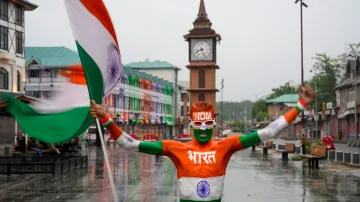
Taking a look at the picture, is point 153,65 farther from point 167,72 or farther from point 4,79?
point 4,79

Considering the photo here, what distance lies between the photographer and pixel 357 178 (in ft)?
61.2

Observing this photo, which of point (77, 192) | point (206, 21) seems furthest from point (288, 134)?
point (77, 192)

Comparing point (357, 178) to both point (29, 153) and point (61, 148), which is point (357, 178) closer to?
point (29, 153)

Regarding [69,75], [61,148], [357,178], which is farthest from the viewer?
[61,148]

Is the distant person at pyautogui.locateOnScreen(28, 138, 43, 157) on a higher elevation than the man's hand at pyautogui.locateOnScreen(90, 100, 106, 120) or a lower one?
lower

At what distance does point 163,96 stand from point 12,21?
59.1 meters

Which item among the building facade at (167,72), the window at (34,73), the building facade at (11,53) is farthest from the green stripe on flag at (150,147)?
the building facade at (167,72)

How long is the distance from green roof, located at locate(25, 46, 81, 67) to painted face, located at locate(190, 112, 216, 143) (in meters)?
45.4

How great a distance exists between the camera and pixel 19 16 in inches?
1817

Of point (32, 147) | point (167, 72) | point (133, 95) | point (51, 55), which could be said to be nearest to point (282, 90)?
point (167, 72)

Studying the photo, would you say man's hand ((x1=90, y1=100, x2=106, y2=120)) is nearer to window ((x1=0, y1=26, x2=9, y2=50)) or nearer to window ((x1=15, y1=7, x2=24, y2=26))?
window ((x1=0, y1=26, x2=9, y2=50))

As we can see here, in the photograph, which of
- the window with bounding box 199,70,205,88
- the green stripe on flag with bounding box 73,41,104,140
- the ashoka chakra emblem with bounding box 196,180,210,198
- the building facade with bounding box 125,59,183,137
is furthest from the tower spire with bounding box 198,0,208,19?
the ashoka chakra emblem with bounding box 196,180,210,198

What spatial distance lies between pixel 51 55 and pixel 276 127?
53.7 meters

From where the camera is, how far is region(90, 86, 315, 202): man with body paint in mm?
6605
